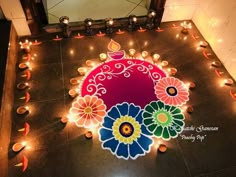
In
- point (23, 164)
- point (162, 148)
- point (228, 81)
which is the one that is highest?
point (228, 81)

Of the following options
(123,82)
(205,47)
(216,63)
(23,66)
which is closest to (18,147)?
(23,66)

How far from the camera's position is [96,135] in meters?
1.99

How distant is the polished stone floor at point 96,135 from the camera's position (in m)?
1.82

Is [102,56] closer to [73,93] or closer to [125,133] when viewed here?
[73,93]

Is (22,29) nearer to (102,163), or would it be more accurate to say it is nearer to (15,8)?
(15,8)

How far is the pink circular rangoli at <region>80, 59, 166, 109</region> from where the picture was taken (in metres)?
2.24

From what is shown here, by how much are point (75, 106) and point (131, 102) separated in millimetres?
556

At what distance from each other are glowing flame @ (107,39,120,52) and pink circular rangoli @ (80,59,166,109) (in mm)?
193

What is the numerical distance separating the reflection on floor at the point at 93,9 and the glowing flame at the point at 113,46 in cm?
50

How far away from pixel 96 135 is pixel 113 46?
3.85ft

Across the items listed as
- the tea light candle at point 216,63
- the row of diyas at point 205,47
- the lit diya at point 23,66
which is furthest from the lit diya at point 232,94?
the lit diya at point 23,66

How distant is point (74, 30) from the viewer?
280 centimetres

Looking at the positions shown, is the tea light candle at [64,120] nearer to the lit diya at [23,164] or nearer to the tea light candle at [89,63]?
the lit diya at [23,164]

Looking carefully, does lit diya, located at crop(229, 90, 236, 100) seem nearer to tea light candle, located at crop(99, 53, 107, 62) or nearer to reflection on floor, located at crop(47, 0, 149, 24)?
tea light candle, located at crop(99, 53, 107, 62)
